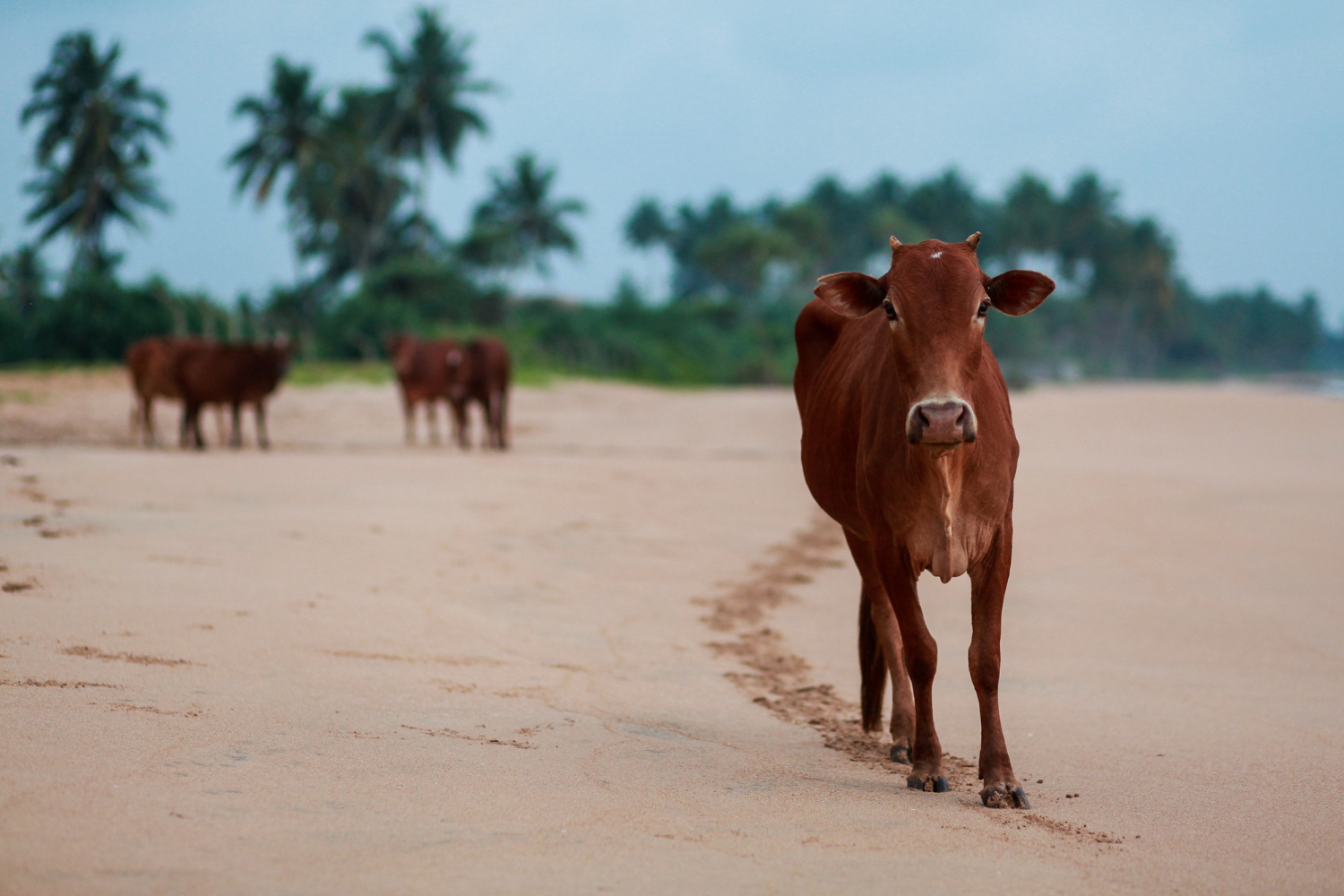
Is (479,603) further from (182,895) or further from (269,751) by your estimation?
(182,895)

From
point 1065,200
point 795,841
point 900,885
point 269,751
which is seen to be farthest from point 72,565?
point 1065,200

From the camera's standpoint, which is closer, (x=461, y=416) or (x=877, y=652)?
(x=877, y=652)

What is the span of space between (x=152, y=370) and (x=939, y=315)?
55.9ft

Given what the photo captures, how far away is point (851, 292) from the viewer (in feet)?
13.5

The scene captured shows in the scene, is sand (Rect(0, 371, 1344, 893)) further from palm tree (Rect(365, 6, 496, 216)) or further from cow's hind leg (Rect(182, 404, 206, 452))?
palm tree (Rect(365, 6, 496, 216))

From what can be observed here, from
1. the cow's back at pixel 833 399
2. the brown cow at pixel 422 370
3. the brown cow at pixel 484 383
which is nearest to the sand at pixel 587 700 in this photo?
the cow's back at pixel 833 399

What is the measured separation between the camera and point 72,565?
17.9 ft

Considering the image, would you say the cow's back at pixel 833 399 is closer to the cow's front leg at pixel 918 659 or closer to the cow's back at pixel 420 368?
the cow's front leg at pixel 918 659

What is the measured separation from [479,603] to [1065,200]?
103 meters

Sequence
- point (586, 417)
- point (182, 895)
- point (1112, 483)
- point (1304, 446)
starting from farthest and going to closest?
point (586, 417)
point (1304, 446)
point (1112, 483)
point (182, 895)

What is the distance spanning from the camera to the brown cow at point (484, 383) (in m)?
18.8

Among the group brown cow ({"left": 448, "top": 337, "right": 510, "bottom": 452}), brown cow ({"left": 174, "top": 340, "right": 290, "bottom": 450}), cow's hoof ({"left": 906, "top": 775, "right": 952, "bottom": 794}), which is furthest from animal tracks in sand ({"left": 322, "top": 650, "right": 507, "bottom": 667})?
brown cow ({"left": 448, "top": 337, "right": 510, "bottom": 452})

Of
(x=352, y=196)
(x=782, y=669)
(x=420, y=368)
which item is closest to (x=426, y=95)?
(x=352, y=196)

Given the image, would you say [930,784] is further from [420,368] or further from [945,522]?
[420,368]
